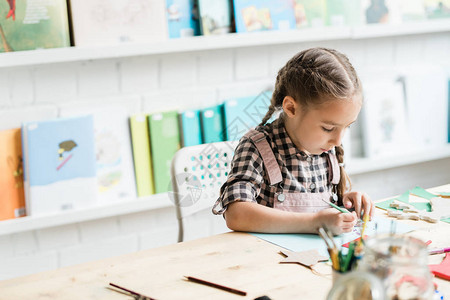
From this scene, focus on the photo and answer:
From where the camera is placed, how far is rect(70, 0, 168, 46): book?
2039mm

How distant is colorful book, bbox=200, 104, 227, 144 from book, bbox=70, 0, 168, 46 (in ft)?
1.20

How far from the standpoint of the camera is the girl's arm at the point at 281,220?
125 cm

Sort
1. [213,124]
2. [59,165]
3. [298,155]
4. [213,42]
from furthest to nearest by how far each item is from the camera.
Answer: [213,124]
[213,42]
[59,165]
[298,155]

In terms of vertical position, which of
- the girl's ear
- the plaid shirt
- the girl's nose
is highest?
A: the girl's ear

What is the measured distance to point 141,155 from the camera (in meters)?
2.26

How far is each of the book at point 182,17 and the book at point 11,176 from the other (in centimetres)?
72

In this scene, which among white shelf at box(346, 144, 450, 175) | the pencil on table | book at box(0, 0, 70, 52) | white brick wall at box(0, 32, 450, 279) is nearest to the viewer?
the pencil on table

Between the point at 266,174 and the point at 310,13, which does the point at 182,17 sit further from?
the point at 266,174

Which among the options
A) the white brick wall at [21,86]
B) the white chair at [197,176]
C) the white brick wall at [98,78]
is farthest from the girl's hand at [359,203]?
the white brick wall at [21,86]

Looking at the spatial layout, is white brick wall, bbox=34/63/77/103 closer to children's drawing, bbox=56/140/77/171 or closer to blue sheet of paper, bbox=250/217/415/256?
children's drawing, bbox=56/140/77/171

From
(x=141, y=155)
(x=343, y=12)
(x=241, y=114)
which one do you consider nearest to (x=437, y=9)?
(x=343, y=12)

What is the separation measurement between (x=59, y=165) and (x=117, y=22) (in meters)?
0.59

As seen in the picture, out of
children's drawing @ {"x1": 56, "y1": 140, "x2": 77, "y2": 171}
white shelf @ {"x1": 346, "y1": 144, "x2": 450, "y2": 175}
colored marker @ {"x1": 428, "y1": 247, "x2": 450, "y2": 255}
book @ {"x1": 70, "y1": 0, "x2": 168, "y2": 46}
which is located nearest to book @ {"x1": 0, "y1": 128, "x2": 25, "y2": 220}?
children's drawing @ {"x1": 56, "y1": 140, "x2": 77, "y2": 171}

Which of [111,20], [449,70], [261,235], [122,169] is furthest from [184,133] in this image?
[449,70]
